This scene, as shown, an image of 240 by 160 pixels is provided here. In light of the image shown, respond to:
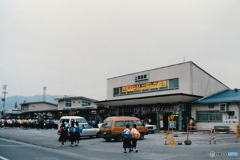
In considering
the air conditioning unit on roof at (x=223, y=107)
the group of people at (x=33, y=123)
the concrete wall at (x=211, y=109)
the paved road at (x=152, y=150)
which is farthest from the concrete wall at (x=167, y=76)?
the paved road at (x=152, y=150)

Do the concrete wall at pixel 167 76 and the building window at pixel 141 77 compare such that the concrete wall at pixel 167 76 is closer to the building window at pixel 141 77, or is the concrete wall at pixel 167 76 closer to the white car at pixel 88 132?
the building window at pixel 141 77

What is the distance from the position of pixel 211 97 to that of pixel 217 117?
3.66m

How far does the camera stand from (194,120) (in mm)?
30234

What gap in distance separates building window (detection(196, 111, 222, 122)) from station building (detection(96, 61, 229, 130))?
1247 millimetres

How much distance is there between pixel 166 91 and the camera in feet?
109

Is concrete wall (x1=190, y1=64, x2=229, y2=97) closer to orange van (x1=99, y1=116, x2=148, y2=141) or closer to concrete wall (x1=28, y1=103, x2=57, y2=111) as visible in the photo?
orange van (x1=99, y1=116, x2=148, y2=141)

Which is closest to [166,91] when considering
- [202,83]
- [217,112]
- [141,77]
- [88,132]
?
[202,83]

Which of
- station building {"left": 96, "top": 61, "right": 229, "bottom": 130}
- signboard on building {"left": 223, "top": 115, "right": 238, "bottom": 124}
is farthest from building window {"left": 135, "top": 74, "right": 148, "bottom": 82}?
signboard on building {"left": 223, "top": 115, "right": 238, "bottom": 124}

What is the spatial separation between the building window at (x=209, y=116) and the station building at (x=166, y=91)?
1.25m

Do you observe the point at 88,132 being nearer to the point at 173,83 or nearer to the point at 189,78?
the point at 189,78

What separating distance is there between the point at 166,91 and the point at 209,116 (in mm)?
6326

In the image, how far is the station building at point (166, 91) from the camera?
3031cm

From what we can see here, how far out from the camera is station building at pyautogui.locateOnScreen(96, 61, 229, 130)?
3031 centimetres

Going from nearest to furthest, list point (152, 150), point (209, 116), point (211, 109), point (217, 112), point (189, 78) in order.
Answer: point (152, 150)
point (217, 112)
point (211, 109)
point (209, 116)
point (189, 78)
